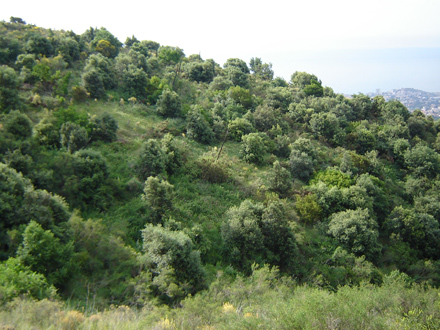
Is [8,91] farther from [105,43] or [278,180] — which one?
[105,43]

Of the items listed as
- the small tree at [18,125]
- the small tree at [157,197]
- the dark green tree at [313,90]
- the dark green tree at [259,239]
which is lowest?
the dark green tree at [259,239]

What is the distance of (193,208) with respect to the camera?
19.7 metres

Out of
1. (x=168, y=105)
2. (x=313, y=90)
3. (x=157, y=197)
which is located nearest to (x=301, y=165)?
(x=157, y=197)

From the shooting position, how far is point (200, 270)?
508 inches

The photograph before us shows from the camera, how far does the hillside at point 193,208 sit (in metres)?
9.72

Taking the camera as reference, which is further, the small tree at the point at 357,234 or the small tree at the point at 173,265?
the small tree at the point at 357,234

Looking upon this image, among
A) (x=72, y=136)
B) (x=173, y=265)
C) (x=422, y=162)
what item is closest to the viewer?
(x=173, y=265)

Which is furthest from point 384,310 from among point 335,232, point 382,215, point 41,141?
point 41,141

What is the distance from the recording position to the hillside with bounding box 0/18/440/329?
9.72 m

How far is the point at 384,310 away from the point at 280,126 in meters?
28.3

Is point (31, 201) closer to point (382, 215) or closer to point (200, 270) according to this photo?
point (200, 270)

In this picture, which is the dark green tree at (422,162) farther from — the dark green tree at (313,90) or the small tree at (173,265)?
the small tree at (173,265)

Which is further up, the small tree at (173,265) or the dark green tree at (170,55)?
the dark green tree at (170,55)

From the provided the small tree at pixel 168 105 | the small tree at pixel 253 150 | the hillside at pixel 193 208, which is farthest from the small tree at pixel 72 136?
the small tree at pixel 253 150
